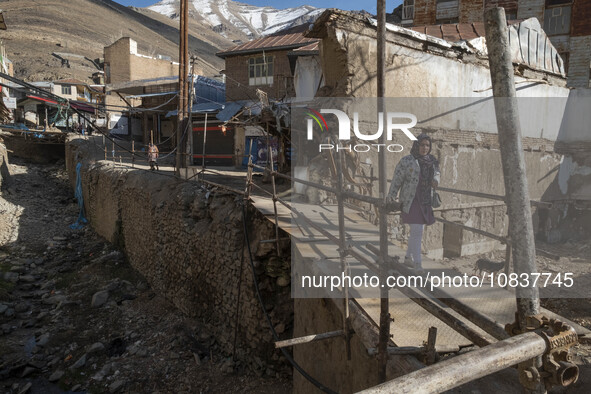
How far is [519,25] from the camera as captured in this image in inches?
→ 377

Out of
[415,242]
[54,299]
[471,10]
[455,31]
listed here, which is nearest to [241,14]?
[471,10]

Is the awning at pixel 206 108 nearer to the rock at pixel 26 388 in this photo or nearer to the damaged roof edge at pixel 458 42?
the damaged roof edge at pixel 458 42

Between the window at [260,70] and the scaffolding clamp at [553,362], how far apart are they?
1939 cm

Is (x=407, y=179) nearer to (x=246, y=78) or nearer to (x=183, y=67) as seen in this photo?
(x=183, y=67)

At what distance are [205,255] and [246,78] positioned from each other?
47.6ft

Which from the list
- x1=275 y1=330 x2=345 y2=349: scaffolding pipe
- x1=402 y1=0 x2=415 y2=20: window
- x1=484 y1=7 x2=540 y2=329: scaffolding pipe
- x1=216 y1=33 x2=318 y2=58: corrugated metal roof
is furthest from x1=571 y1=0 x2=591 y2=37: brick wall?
x1=275 y1=330 x2=345 y2=349: scaffolding pipe

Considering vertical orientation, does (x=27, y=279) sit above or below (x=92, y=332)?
above

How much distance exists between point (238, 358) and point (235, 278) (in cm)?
157

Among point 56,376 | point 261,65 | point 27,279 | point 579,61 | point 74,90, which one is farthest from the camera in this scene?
point 74,90

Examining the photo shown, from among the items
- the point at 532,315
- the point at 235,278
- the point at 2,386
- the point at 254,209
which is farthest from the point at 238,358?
the point at 532,315

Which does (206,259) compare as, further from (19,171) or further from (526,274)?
(19,171)

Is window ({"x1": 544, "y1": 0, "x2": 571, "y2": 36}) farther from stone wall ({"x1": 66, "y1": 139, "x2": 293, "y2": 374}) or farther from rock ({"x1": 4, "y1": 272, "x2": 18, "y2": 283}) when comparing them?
rock ({"x1": 4, "y1": 272, "x2": 18, "y2": 283})

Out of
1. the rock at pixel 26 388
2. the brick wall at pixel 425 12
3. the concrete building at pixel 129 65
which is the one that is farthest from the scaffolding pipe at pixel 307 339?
the concrete building at pixel 129 65

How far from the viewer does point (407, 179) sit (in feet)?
13.9
